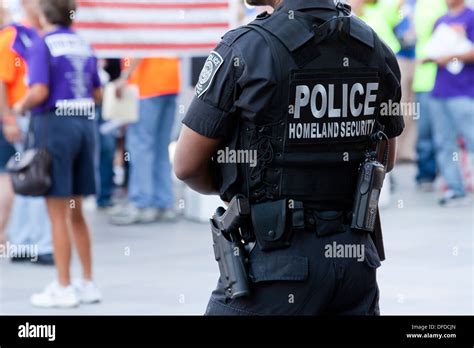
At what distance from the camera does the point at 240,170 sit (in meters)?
3.57

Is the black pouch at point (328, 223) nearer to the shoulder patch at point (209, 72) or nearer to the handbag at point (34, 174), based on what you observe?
the shoulder patch at point (209, 72)

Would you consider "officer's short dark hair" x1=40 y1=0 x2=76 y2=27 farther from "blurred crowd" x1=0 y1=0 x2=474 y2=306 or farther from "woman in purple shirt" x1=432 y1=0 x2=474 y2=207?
"woman in purple shirt" x1=432 y1=0 x2=474 y2=207

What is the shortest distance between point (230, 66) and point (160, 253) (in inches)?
208

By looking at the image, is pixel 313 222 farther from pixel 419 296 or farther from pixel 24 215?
pixel 24 215

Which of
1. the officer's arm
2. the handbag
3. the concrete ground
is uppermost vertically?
the officer's arm

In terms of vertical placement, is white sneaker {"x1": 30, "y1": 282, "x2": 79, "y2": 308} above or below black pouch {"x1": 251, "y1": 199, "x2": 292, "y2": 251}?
below

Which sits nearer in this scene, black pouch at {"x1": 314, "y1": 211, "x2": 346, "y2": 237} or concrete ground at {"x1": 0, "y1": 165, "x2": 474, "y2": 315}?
black pouch at {"x1": 314, "y1": 211, "x2": 346, "y2": 237}

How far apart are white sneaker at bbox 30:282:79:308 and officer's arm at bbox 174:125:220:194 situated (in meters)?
3.40

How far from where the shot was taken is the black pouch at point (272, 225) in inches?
138

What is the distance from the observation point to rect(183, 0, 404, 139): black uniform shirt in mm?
3461
